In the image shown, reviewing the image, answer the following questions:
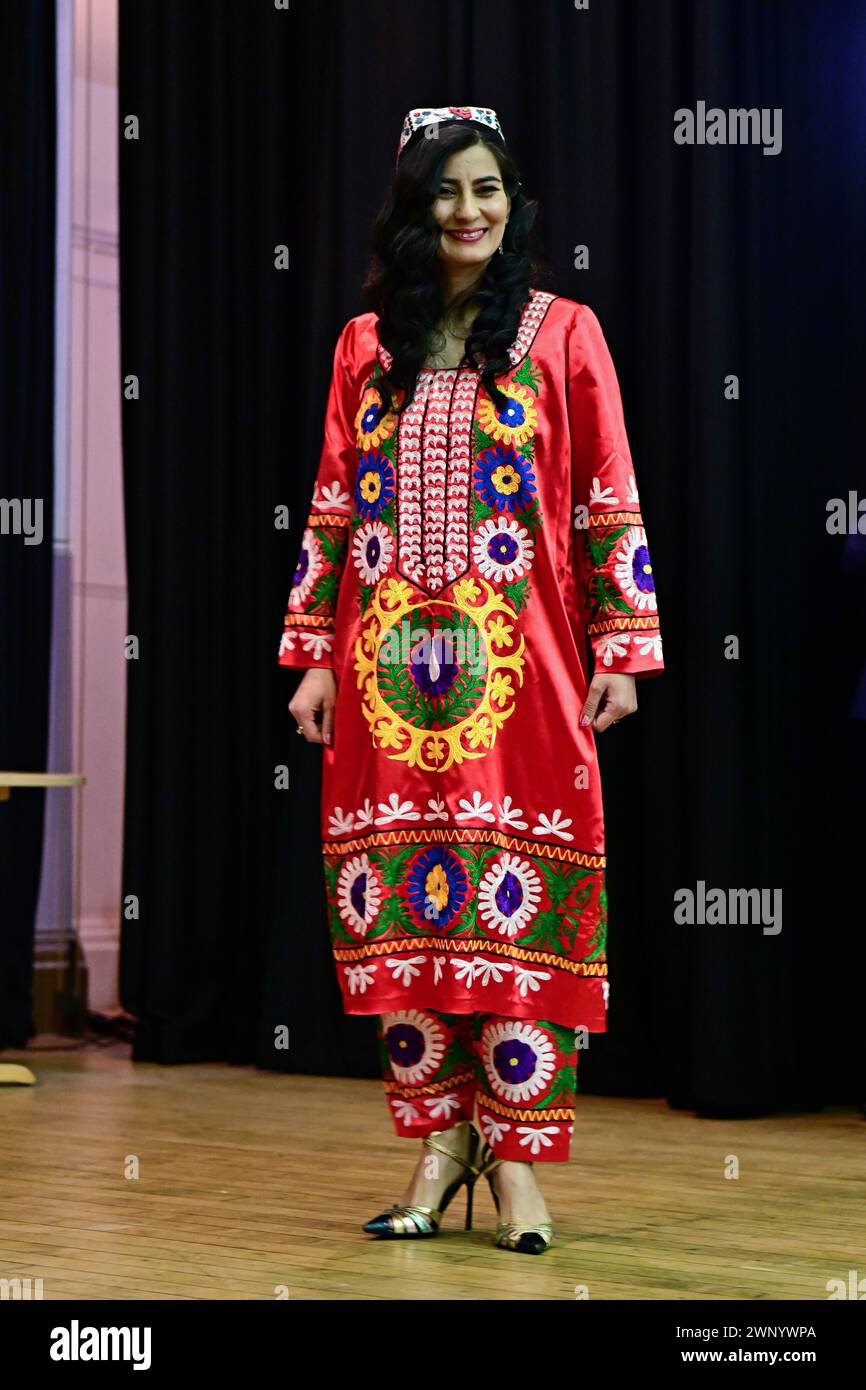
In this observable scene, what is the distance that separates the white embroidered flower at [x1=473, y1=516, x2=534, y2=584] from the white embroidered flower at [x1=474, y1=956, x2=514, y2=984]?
0.46 meters

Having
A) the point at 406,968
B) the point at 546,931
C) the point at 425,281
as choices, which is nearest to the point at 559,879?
the point at 546,931

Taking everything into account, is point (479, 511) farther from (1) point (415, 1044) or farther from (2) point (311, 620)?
(1) point (415, 1044)

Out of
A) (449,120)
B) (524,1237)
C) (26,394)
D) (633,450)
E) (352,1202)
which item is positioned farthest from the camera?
(26,394)

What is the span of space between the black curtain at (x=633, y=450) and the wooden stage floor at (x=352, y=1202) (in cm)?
34

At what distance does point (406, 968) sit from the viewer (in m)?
2.23

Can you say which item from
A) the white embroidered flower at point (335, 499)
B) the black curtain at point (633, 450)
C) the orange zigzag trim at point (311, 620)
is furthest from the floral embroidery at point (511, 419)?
the black curtain at point (633, 450)

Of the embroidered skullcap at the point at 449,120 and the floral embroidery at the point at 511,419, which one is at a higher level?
the embroidered skullcap at the point at 449,120

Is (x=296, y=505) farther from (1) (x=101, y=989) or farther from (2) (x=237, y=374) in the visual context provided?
(1) (x=101, y=989)

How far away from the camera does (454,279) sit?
2312mm

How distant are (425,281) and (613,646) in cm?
51

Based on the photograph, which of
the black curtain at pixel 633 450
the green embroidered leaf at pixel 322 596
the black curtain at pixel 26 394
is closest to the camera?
the green embroidered leaf at pixel 322 596

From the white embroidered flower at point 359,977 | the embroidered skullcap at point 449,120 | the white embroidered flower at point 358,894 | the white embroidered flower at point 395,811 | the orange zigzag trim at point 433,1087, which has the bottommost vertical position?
the orange zigzag trim at point 433,1087

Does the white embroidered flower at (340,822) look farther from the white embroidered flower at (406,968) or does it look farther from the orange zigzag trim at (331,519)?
the orange zigzag trim at (331,519)

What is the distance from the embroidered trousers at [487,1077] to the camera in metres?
2.21
